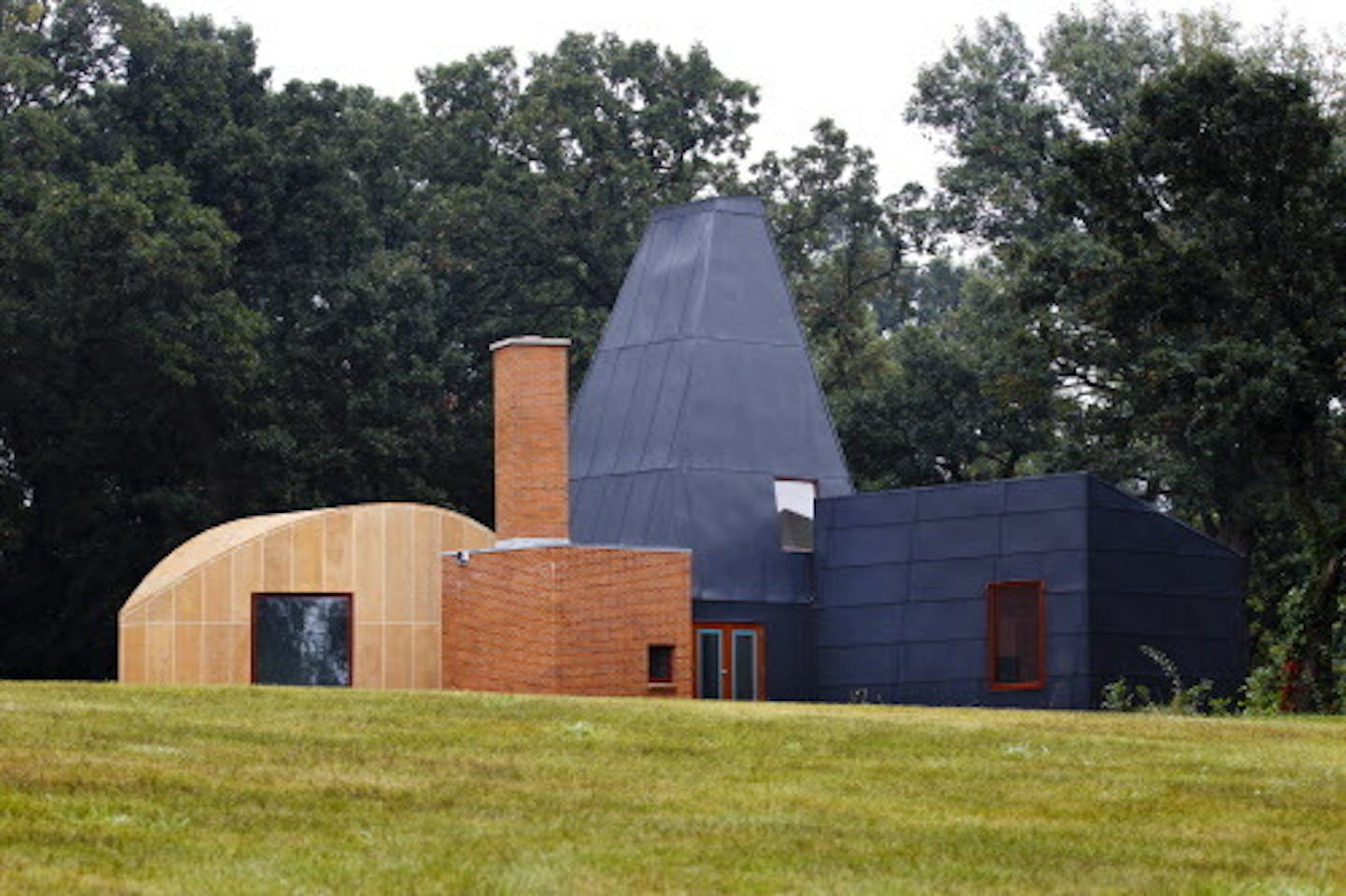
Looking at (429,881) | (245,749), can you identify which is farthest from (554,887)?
(245,749)

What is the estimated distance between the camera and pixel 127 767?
751 inches

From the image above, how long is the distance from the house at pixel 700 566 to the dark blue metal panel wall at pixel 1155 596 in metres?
0.05

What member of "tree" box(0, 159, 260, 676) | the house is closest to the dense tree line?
"tree" box(0, 159, 260, 676)

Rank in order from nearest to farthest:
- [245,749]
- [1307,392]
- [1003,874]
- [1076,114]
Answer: [1003,874], [245,749], [1307,392], [1076,114]

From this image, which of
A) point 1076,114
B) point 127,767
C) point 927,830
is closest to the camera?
point 927,830

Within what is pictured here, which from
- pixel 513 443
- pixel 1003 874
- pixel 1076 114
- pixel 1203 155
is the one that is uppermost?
pixel 1076 114

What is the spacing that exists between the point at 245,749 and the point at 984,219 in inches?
1901

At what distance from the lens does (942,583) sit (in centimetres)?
4653

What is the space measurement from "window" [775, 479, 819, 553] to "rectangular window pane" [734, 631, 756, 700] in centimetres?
230

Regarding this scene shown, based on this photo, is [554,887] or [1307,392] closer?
[554,887]

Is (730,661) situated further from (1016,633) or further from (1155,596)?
(1155,596)

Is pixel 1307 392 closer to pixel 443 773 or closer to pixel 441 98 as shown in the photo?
pixel 443 773

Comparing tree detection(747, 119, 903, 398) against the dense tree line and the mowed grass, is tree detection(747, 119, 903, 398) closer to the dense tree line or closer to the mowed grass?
the dense tree line

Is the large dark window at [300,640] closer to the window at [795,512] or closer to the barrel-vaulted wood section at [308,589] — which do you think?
the barrel-vaulted wood section at [308,589]
